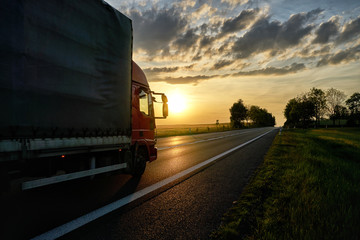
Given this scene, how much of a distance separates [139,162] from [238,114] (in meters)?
88.0

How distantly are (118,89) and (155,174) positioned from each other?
2.53 m

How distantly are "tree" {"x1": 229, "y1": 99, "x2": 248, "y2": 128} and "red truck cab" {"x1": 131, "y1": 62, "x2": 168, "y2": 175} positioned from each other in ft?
281

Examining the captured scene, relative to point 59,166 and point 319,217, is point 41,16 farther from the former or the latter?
point 319,217

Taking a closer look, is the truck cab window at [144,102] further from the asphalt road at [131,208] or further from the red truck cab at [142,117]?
the asphalt road at [131,208]

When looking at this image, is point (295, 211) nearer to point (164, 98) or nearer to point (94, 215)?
point (94, 215)

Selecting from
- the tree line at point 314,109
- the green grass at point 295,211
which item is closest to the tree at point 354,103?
the tree line at point 314,109

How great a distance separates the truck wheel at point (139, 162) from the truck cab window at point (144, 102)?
40.0 inches

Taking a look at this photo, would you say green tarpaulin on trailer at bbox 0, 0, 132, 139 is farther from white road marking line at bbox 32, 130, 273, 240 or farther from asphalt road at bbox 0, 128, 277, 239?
white road marking line at bbox 32, 130, 273, 240

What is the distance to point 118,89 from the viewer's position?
4012mm

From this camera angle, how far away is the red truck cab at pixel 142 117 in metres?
4.70

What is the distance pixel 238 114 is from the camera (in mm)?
88438

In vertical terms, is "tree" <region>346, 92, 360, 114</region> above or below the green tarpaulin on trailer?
above

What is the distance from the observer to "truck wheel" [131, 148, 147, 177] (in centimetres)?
469

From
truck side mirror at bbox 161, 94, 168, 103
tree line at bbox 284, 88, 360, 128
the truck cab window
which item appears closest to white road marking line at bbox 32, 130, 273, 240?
the truck cab window
